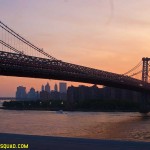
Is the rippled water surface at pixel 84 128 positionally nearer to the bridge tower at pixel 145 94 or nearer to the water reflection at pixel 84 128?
the water reflection at pixel 84 128

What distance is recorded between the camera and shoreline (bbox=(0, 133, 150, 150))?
21.8 feet

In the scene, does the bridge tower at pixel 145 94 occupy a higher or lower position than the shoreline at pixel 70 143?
higher

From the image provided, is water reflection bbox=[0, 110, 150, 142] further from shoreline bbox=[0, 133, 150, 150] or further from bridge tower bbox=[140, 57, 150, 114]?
bridge tower bbox=[140, 57, 150, 114]

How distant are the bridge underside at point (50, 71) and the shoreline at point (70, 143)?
52.8 feet

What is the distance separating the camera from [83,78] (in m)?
31.9

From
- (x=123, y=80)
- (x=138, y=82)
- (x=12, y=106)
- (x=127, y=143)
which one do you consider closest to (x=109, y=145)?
(x=127, y=143)

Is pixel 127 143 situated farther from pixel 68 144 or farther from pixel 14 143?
pixel 14 143

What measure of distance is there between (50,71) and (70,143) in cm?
2067

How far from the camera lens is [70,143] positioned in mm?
7055

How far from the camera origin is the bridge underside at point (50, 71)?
2436 cm

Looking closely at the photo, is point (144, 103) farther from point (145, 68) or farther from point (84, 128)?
point (84, 128)

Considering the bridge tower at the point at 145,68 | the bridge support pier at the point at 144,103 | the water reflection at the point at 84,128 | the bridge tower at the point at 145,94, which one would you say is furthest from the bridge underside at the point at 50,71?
the bridge tower at the point at 145,68

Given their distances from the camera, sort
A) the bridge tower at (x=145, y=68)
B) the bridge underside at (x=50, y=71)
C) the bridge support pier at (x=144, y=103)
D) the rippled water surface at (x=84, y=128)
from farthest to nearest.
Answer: the bridge tower at (x=145, y=68)
the bridge support pier at (x=144, y=103)
the bridge underside at (x=50, y=71)
the rippled water surface at (x=84, y=128)

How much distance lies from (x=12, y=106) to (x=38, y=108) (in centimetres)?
991
